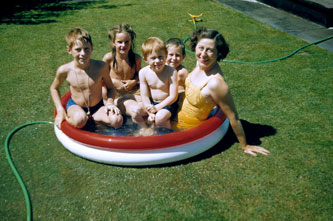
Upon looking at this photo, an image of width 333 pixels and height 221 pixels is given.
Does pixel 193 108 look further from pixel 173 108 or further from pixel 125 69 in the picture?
pixel 125 69

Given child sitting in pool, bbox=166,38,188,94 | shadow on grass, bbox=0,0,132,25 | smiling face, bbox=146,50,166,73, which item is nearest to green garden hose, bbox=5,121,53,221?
smiling face, bbox=146,50,166,73

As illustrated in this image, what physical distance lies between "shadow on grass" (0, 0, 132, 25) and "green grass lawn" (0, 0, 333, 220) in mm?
3174

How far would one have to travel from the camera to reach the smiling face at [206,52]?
3.02 meters

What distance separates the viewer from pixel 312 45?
630cm

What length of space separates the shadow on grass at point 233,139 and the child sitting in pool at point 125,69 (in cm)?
68

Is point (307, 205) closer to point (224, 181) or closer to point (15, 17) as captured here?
point (224, 181)

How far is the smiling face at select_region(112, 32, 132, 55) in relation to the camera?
3.72 m

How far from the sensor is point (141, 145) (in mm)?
2975

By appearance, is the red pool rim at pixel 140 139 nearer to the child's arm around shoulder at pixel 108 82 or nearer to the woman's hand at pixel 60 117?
the woman's hand at pixel 60 117

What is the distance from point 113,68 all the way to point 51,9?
7.00 m

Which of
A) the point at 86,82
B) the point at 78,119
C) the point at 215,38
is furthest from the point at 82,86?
the point at 215,38

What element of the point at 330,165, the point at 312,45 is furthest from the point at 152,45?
the point at 312,45

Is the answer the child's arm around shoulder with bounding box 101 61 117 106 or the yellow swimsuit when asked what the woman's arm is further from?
the child's arm around shoulder with bounding box 101 61 117 106

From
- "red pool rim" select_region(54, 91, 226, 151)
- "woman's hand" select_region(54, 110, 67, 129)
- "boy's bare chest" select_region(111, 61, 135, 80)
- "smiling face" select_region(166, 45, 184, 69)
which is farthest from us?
"boy's bare chest" select_region(111, 61, 135, 80)
